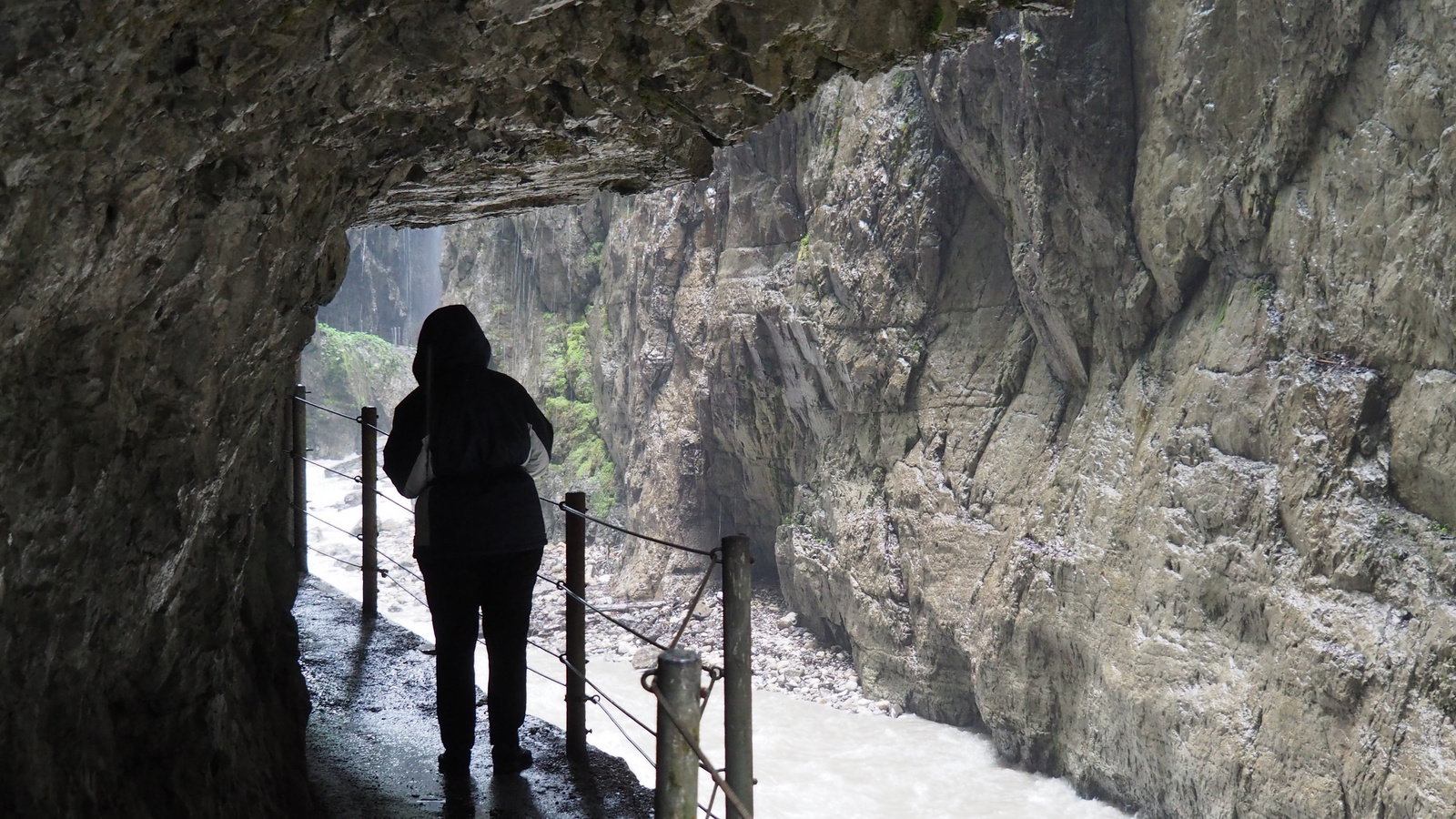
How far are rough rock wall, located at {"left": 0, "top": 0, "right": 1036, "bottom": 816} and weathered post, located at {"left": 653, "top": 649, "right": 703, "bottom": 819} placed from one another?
42.0 inches

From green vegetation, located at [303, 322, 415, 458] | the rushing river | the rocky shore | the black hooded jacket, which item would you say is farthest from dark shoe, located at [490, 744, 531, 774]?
green vegetation, located at [303, 322, 415, 458]

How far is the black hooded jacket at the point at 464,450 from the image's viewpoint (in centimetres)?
317

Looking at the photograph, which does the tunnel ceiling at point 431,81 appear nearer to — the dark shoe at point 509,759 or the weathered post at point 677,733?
the weathered post at point 677,733

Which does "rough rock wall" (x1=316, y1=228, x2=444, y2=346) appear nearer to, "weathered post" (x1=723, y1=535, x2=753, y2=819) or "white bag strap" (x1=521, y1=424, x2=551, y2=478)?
"white bag strap" (x1=521, y1=424, x2=551, y2=478)

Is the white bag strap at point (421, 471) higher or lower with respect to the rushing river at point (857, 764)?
higher

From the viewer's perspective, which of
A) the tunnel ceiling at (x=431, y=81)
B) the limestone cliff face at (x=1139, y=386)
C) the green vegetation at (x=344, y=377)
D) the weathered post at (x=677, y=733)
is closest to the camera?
the tunnel ceiling at (x=431, y=81)

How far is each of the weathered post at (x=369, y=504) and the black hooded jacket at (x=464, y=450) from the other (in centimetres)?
134

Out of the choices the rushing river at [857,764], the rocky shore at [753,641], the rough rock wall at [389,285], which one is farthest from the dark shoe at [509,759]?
the rough rock wall at [389,285]

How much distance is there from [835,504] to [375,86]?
14.3 m

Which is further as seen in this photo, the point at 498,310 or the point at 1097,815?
the point at 498,310

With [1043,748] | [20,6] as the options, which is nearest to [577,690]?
[20,6]

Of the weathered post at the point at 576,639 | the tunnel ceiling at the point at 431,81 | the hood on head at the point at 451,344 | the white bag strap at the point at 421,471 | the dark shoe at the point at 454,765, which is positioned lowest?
the dark shoe at the point at 454,765

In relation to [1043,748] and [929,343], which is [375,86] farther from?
[929,343]

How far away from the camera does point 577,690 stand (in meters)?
3.63
